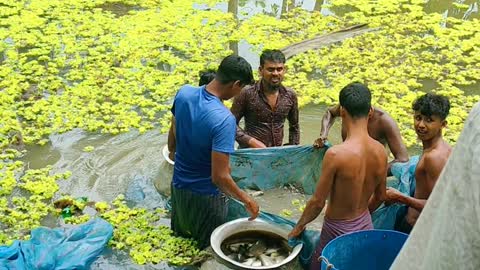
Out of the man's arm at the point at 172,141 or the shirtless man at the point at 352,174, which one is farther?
the man's arm at the point at 172,141

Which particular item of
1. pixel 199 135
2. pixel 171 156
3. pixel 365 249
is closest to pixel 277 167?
pixel 171 156

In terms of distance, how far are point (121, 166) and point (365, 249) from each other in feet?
10.8

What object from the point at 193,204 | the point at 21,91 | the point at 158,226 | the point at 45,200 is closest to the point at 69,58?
the point at 21,91

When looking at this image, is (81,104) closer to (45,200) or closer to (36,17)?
(45,200)

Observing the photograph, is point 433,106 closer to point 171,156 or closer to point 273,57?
point 273,57

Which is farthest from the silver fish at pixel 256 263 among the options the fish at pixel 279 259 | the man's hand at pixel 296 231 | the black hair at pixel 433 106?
the black hair at pixel 433 106

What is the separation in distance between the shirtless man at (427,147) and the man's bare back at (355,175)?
0.91ft

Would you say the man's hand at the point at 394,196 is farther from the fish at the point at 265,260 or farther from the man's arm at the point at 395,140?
the fish at the point at 265,260

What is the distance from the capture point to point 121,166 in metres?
6.13

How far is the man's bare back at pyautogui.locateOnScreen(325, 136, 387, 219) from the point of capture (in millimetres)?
3439

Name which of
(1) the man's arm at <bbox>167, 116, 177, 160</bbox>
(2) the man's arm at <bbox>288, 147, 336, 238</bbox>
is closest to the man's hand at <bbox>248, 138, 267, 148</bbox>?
(1) the man's arm at <bbox>167, 116, 177, 160</bbox>

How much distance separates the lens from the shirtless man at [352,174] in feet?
11.3

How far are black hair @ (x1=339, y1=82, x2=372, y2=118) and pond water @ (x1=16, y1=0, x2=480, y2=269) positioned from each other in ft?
5.95

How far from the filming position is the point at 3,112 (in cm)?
681
